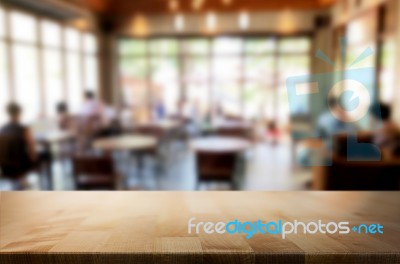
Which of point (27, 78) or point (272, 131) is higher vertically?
point (27, 78)

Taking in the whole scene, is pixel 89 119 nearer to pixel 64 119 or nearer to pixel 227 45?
pixel 64 119

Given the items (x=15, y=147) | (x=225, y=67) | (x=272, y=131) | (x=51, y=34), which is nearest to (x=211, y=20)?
(x=225, y=67)

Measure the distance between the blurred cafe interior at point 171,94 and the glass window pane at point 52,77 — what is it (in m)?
0.02

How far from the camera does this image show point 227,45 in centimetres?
542

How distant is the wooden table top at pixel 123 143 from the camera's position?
4199 millimetres

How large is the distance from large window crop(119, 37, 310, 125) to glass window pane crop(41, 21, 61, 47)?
143 centimetres

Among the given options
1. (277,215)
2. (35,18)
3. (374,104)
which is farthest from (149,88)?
(277,215)

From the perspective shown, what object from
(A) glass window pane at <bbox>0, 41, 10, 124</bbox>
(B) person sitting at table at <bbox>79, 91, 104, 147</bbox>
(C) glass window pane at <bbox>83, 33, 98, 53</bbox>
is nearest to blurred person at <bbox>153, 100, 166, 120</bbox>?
(B) person sitting at table at <bbox>79, 91, 104, 147</bbox>

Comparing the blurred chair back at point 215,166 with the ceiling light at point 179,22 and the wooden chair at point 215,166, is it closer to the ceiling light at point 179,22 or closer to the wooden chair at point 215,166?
the wooden chair at point 215,166

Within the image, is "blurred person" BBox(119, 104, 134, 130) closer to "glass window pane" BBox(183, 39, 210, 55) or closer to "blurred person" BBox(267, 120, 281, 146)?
"glass window pane" BBox(183, 39, 210, 55)

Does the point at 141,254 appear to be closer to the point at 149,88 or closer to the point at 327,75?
the point at 327,75

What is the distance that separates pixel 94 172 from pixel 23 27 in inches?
137

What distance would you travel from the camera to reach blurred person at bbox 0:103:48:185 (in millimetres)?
3996

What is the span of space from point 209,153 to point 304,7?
1.69 meters
